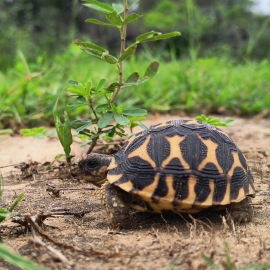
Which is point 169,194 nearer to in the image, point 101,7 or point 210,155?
point 210,155

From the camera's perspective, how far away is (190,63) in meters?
5.69

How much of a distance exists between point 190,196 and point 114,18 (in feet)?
3.20

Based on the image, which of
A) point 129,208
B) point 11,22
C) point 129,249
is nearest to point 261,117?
point 129,208

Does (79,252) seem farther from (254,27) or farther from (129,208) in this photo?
(254,27)

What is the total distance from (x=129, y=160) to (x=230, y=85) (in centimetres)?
340

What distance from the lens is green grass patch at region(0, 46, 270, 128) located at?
146 inches

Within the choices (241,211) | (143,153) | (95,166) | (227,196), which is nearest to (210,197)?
(227,196)

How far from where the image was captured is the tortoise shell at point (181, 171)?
1.73 metres

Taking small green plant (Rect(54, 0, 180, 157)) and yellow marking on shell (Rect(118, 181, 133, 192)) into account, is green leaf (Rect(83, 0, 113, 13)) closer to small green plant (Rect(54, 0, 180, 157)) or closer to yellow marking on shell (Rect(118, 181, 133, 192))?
small green plant (Rect(54, 0, 180, 157))

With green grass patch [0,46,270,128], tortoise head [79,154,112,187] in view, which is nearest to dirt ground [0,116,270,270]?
tortoise head [79,154,112,187]

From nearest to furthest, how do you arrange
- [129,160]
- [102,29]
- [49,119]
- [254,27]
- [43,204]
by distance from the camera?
[129,160]
[43,204]
[49,119]
[254,27]
[102,29]

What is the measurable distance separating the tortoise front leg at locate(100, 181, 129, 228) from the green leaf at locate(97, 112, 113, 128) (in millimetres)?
414

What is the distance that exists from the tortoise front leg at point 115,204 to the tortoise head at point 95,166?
0.16 m

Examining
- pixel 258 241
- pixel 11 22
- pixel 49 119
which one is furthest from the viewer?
pixel 11 22
